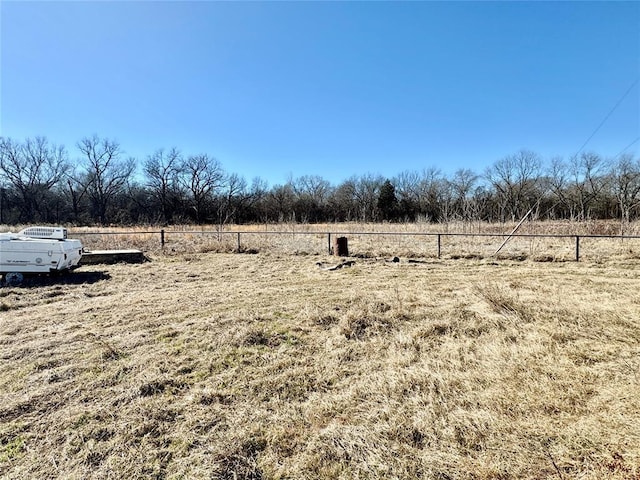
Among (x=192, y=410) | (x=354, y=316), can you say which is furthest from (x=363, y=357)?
(x=192, y=410)

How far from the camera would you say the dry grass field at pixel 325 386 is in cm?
183

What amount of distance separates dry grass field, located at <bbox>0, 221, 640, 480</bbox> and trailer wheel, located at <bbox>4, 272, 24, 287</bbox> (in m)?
1.51

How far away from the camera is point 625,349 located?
3.06m

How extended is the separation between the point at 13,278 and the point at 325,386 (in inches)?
319

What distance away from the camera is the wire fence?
9.94m

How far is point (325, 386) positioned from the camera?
2.68 m

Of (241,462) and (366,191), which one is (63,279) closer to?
(241,462)

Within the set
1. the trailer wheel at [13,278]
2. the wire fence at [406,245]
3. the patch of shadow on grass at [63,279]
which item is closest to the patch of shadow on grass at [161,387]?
the patch of shadow on grass at [63,279]

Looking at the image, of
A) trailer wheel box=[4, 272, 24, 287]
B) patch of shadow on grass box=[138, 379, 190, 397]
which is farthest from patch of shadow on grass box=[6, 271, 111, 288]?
patch of shadow on grass box=[138, 379, 190, 397]

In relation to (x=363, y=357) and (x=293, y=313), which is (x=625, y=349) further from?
(x=293, y=313)

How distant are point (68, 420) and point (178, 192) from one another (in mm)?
50582

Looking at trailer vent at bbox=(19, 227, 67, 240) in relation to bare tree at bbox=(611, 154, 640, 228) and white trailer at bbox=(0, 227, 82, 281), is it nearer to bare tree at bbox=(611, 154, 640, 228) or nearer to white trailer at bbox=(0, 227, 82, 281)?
white trailer at bbox=(0, 227, 82, 281)

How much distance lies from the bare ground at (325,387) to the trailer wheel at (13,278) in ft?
7.28

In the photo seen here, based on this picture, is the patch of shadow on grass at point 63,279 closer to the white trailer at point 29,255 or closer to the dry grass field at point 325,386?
the white trailer at point 29,255
